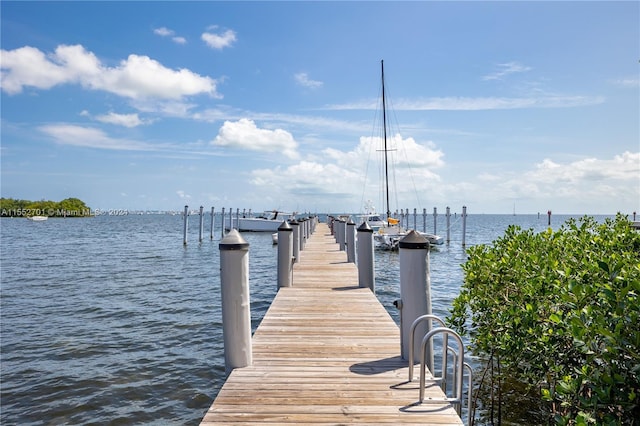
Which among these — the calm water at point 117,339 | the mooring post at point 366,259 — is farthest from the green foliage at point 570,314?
the calm water at point 117,339

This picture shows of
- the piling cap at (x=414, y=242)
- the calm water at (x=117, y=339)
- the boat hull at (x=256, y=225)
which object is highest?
the piling cap at (x=414, y=242)

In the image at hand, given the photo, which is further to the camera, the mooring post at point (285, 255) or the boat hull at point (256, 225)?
the boat hull at point (256, 225)

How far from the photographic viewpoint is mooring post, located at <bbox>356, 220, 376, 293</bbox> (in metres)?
8.46

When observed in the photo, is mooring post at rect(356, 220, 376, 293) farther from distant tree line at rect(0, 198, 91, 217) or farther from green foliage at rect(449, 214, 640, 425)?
distant tree line at rect(0, 198, 91, 217)

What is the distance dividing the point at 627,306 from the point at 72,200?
16810 cm

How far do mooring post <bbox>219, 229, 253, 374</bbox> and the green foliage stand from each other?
267 centimetres

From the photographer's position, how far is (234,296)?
4.06 meters

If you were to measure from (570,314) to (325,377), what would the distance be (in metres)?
2.22

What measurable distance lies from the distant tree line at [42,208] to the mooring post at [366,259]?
149941mm

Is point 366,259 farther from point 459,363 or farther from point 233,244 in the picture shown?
point 459,363

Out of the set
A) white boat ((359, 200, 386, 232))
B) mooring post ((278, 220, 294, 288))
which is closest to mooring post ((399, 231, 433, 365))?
mooring post ((278, 220, 294, 288))

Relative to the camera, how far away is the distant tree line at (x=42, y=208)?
132125 millimetres

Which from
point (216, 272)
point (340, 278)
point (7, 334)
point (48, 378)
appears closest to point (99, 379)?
point (48, 378)

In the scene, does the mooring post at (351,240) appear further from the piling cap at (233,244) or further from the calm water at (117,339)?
the piling cap at (233,244)
